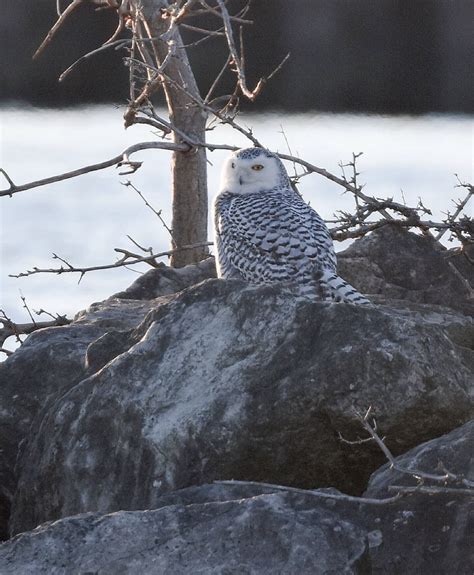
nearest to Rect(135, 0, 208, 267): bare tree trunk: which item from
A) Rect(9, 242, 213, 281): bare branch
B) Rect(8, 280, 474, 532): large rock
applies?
Rect(9, 242, 213, 281): bare branch

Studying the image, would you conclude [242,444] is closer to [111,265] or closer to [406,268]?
[406,268]

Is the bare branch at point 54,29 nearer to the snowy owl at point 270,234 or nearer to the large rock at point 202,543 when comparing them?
the snowy owl at point 270,234

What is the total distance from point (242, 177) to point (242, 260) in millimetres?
848

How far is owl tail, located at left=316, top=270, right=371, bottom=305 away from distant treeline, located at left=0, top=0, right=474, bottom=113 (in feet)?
26.6

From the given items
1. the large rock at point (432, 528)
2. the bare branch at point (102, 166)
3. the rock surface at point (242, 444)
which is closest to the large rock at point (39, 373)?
the rock surface at point (242, 444)

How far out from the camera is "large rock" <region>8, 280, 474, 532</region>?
374 cm

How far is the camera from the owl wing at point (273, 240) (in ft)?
17.4

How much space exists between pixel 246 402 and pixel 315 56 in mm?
11538

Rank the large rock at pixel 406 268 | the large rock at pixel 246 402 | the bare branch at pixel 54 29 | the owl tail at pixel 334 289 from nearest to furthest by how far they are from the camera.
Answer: the large rock at pixel 246 402, the owl tail at pixel 334 289, the large rock at pixel 406 268, the bare branch at pixel 54 29

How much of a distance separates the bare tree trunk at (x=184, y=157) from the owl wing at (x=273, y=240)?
1.59m

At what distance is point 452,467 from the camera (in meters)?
3.40

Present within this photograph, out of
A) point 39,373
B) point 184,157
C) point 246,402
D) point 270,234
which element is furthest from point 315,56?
point 246,402

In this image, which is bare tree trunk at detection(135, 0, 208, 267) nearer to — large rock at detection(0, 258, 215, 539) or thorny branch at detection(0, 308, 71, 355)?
thorny branch at detection(0, 308, 71, 355)

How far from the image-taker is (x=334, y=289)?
5117mm
